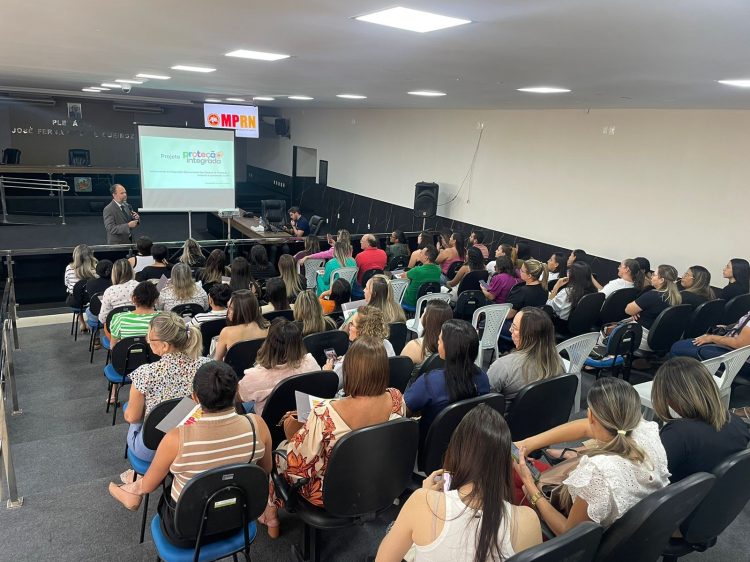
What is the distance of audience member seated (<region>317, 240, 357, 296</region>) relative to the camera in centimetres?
636

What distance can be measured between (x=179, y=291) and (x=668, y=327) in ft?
14.7

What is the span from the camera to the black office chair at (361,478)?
2.20 metres

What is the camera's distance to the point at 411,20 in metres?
2.37

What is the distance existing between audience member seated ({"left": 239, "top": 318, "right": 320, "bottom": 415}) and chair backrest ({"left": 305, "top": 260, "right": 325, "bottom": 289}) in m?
4.21

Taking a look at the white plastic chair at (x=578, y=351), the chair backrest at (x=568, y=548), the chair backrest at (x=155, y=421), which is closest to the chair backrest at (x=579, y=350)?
the white plastic chair at (x=578, y=351)

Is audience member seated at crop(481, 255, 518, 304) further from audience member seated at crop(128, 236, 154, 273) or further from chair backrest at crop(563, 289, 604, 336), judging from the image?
audience member seated at crop(128, 236, 154, 273)

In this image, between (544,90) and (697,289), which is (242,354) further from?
(697,289)

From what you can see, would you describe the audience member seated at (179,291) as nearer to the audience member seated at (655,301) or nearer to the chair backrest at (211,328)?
the chair backrest at (211,328)

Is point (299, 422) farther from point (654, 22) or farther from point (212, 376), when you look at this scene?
point (654, 22)

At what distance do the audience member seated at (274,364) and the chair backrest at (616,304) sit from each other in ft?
11.7

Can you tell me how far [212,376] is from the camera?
2.09 m

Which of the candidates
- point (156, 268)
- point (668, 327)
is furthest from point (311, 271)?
point (668, 327)

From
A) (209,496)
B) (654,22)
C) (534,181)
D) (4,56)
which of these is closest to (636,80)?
(654,22)

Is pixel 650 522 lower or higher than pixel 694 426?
lower
